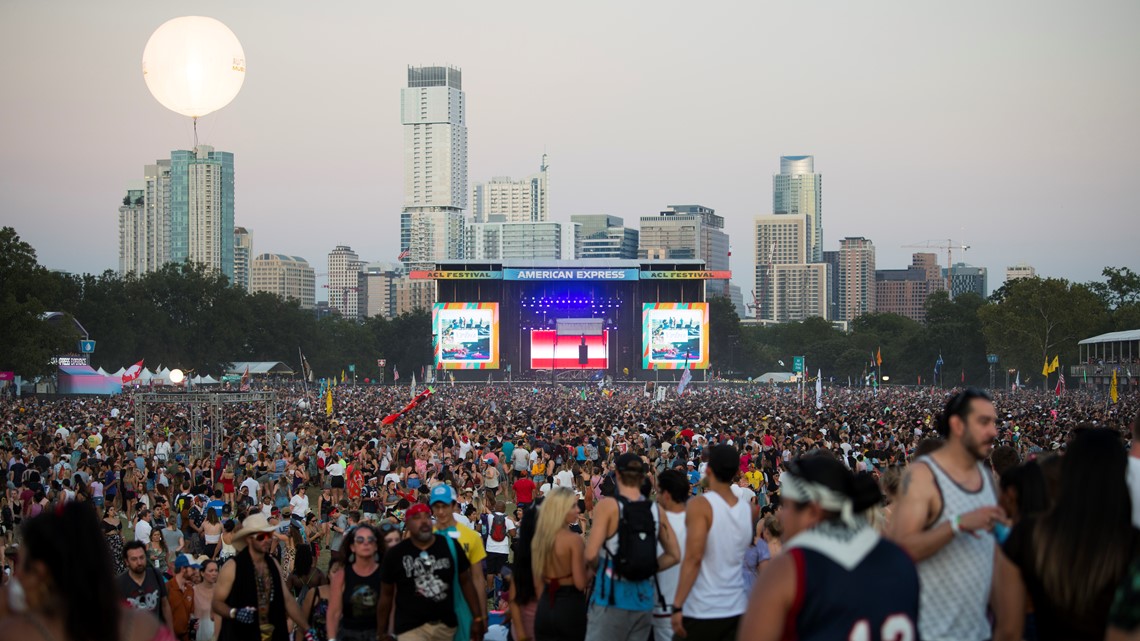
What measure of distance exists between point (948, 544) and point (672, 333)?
83.3 metres

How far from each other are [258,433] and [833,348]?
110852 millimetres

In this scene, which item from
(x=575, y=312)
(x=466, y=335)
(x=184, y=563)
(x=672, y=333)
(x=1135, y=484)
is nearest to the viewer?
(x=1135, y=484)

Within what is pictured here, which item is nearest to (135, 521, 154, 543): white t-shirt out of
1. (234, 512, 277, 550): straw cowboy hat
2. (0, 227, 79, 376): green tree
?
(234, 512, 277, 550): straw cowboy hat

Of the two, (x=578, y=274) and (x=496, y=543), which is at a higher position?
(x=578, y=274)

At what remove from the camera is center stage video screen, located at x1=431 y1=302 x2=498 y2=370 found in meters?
87.2

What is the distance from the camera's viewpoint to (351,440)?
92.1ft

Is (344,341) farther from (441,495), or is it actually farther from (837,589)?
(837,589)

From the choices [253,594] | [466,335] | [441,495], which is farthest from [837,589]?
[466,335]

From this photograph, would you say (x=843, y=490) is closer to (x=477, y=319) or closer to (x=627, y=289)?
(x=477, y=319)

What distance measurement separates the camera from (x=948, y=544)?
4738 mm

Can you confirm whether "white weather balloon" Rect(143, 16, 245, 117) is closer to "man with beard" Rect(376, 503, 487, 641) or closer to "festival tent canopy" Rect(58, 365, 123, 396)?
"man with beard" Rect(376, 503, 487, 641)

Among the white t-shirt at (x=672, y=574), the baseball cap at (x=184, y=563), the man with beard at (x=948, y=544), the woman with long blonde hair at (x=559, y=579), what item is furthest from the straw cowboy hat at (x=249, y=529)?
the man with beard at (x=948, y=544)

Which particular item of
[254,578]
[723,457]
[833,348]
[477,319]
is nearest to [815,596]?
[723,457]

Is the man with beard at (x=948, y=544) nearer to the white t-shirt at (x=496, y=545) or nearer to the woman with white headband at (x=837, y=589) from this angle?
the woman with white headband at (x=837, y=589)
